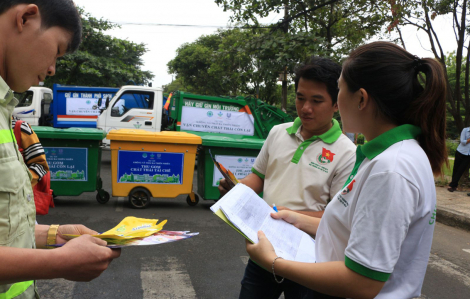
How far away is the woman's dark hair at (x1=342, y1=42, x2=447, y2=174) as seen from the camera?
121cm

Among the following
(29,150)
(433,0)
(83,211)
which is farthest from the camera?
(433,0)

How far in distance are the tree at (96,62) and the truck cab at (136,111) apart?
27.9 feet

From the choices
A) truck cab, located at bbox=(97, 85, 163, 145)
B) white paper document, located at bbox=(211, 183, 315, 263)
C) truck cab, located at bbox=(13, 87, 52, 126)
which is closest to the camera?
white paper document, located at bbox=(211, 183, 315, 263)

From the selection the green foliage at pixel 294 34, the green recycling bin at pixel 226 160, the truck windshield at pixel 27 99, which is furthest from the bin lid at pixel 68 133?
the truck windshield at pixel 27 99

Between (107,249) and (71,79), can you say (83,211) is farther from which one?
(71,79)

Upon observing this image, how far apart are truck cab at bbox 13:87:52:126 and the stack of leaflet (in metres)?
13.2

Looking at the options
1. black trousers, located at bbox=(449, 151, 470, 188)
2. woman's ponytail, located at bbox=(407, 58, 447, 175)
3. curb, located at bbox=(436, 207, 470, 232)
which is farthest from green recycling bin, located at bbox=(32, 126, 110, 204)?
black trousers, located at bbox=(449, 151, 470, 188)

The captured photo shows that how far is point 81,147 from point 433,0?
8542 millimetres

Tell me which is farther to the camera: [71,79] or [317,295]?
[71,79]

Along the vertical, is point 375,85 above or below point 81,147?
above

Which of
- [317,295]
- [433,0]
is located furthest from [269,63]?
[317,295]

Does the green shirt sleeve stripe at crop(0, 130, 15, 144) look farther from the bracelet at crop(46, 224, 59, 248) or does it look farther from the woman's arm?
the woman's arm

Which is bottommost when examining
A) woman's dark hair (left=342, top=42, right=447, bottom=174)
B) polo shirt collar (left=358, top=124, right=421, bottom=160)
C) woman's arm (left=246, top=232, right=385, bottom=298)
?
woman's arm (left=246, top=232, right=385, bottom=298)

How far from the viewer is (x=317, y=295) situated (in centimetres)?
146
